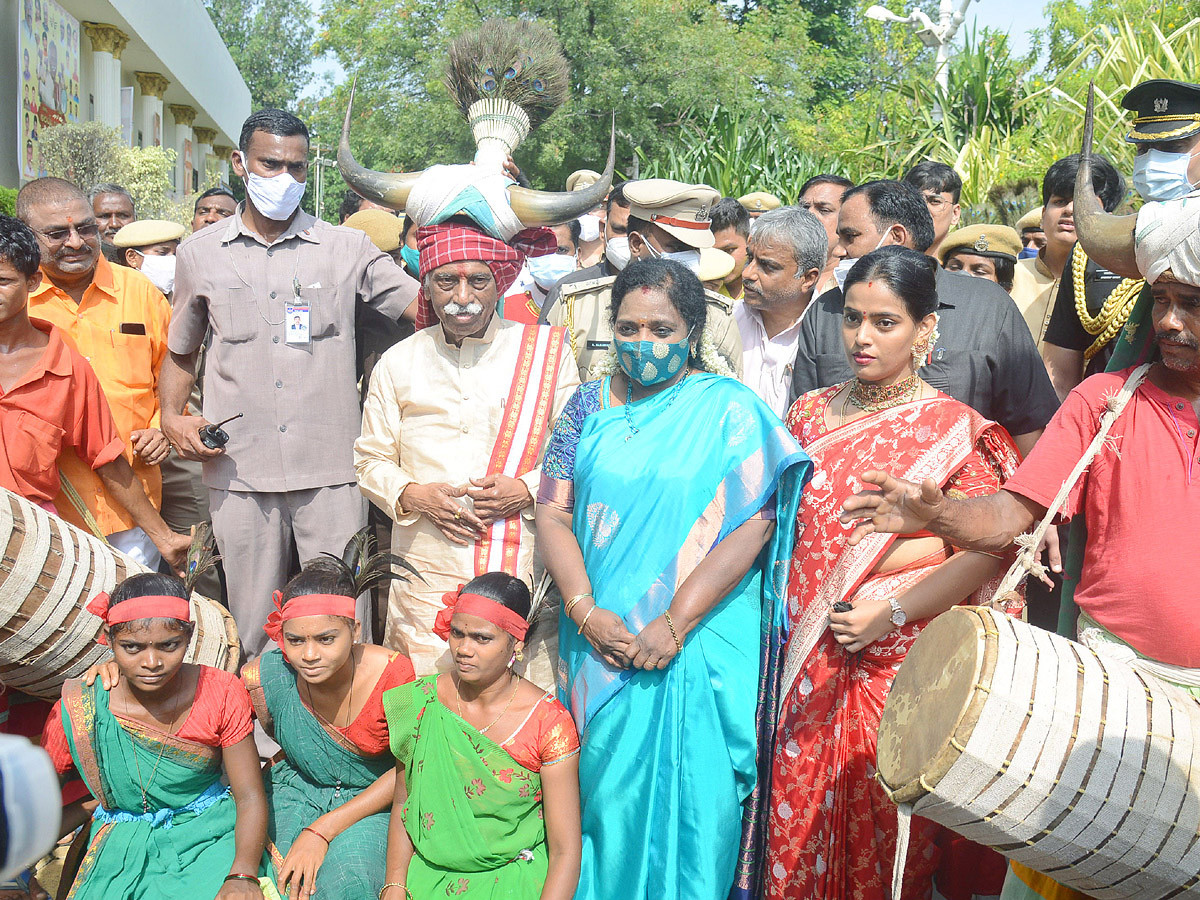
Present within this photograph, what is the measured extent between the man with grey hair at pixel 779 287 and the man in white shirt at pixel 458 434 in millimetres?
961

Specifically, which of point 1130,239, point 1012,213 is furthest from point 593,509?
point 1012,213

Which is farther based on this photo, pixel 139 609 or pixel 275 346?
pixel 275 346

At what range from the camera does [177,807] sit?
320 cm

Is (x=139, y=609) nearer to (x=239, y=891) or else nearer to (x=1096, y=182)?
(x=239, y=891)

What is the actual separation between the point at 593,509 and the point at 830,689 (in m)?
0.85

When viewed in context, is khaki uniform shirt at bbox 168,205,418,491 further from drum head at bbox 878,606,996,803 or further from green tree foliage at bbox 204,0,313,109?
green tree foliage at bbox 204,0,313,109

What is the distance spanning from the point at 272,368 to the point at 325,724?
1.47m

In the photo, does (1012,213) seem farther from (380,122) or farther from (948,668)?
(380,122)

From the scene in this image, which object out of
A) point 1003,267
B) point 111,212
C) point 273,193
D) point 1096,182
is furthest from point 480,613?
point 111,212

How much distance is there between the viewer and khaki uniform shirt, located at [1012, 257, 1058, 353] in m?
5.05

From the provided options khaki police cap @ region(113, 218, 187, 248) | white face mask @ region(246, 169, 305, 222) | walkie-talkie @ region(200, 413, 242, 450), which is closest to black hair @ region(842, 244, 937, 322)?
white face mask @ region(246, 169, 305, 222)

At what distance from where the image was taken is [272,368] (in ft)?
13.5

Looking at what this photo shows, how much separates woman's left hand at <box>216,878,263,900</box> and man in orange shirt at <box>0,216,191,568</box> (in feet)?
5.04

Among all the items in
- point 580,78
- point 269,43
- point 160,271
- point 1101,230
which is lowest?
point 160,271
